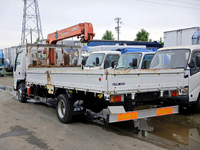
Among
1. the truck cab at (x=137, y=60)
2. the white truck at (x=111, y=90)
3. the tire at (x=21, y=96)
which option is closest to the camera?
the white truck at (x=111, y=90)

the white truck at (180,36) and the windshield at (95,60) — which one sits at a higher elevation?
the white truck at (180,36)

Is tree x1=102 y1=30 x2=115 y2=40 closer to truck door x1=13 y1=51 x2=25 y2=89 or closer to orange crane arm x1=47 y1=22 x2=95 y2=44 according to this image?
truck door x1=13 y1=51 x2=25 y2=89

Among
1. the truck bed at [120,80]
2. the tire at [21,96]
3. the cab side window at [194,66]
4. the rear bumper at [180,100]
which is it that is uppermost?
the cab side window at [194,66]

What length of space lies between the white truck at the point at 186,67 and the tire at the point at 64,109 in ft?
8.84

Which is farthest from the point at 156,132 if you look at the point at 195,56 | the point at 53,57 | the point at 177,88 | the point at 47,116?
the point at 53,57

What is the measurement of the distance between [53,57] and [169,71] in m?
6.21

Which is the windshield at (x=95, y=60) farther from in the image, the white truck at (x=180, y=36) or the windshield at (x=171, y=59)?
the white truck at (x=180, y=36)

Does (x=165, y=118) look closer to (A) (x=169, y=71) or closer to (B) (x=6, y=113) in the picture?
(A) (x=169, y=71)

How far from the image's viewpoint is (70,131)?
625 centimetres

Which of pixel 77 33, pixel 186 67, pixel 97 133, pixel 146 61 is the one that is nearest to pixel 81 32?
pixel 77 33

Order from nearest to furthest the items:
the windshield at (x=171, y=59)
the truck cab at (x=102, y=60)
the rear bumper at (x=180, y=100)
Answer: the rear bumper at (x=180, y=100) < the windshield at (x=171, y=59) < the truck cab at (x=102, y=60)

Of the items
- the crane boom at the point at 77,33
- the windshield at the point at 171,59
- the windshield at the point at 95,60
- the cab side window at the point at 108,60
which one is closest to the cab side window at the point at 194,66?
the windshield at the point at 171,59

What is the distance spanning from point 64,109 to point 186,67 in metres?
4.01

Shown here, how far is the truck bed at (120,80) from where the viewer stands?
5.05m
